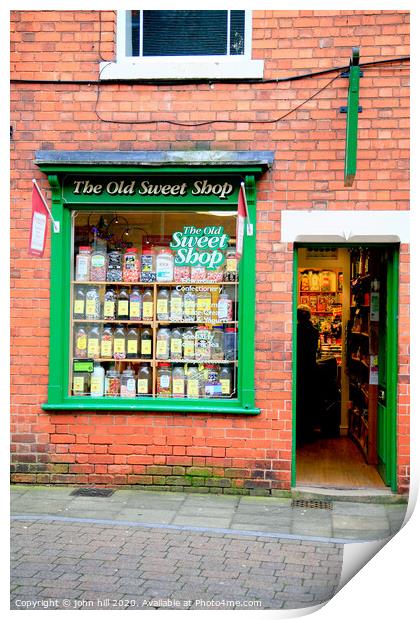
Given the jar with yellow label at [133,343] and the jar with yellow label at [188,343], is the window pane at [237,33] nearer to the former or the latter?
the jar with yellow label at [188,343]

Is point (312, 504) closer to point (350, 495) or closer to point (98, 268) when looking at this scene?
point (350, 495)

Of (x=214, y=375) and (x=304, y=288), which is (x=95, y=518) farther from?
(x=304, y=288)

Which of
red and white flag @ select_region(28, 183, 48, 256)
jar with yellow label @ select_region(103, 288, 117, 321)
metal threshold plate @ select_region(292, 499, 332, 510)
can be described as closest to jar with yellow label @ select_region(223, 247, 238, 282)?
jar with yellow label @ select_region(103, 288, 117, 321)

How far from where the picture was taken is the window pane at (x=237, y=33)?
779cm

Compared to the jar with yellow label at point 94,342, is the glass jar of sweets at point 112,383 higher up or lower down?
lower down

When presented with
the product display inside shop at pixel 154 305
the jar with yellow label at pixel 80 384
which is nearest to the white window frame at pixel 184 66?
the product display inside shop at pixel 154 305

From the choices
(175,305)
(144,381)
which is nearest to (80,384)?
(144,381)

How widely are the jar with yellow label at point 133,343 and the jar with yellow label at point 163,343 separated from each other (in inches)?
9.4

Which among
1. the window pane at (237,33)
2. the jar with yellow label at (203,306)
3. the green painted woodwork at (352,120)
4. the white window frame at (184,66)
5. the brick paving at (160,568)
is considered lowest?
the brick paving at (160,568)

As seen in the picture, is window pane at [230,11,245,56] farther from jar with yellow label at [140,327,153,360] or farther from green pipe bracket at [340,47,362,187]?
jar with yellow label at [140,327,153,360]

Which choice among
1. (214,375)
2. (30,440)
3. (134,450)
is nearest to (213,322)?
(214,375)

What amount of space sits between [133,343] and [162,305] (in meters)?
0.54

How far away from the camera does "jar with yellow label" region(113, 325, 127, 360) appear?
26.9ft
